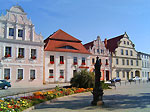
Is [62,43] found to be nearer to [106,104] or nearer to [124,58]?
[124,58]

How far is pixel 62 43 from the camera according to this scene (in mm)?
32719

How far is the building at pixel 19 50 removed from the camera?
2517 cm

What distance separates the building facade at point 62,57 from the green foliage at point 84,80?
12.0 m

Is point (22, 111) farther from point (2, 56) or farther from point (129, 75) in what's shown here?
point (129, 75)

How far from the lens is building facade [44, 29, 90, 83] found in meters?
30.5

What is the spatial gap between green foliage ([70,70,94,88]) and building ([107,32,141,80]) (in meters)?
22.9

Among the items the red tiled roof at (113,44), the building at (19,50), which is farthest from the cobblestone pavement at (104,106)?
the red tiled roof at (113,44)

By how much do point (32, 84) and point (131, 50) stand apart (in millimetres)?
31413

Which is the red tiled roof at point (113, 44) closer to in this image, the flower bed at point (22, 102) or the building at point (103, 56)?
the building at point (103, 56)

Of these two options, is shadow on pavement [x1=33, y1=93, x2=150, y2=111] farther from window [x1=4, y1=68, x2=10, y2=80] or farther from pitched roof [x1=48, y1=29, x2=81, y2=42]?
pitched roof [x1=48, y1=29, x2=81, y2=42]

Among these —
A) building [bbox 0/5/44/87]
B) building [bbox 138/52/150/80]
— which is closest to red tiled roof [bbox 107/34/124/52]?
building [bbox 138/52/150/80]

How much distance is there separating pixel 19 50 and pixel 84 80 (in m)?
13.7

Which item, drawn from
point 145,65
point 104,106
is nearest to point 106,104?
point 104,106

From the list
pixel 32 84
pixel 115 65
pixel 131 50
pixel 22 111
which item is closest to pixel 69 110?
pixel 22 111
